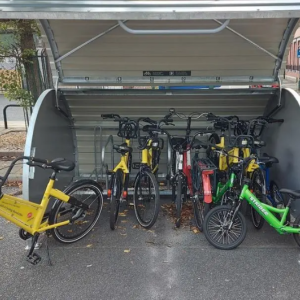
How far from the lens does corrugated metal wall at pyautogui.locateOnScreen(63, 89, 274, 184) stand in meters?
4.23

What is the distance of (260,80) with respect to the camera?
408 cm

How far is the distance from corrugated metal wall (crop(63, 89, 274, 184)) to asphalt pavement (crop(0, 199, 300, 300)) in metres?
1.63

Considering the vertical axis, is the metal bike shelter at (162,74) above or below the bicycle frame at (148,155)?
above

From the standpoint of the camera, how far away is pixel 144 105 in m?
4.62

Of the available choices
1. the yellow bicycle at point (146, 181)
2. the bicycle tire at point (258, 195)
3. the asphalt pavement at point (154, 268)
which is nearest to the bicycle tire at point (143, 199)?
the yellow bicycle at point (146, 181)

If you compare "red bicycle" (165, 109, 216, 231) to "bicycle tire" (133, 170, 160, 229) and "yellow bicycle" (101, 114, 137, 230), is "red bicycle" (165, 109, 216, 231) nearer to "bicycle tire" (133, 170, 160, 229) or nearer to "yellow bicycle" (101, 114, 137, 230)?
"bicycle tire" (133, 170, 160, 229)

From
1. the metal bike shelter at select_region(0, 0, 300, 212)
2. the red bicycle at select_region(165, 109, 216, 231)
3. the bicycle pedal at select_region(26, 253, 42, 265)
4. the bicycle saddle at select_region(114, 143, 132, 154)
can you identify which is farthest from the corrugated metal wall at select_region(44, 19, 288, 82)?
the bicycle pedal at select_region(26, 253, 42, 265)

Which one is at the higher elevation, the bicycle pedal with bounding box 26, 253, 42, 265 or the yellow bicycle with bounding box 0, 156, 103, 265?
the yellow bicycle with bounding box 0, 156, 103, 265

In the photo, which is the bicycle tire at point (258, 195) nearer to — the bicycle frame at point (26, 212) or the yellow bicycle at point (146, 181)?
the yellow bicycle at point (146, 181)

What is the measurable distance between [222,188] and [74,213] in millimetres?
1766

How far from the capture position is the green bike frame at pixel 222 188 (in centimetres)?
362

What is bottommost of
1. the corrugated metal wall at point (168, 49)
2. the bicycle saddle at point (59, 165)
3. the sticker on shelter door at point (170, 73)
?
the bicycle saddle at point (59, 165)

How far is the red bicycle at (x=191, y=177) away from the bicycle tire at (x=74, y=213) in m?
0.96

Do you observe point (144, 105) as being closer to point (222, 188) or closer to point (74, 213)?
point (222, 188)
